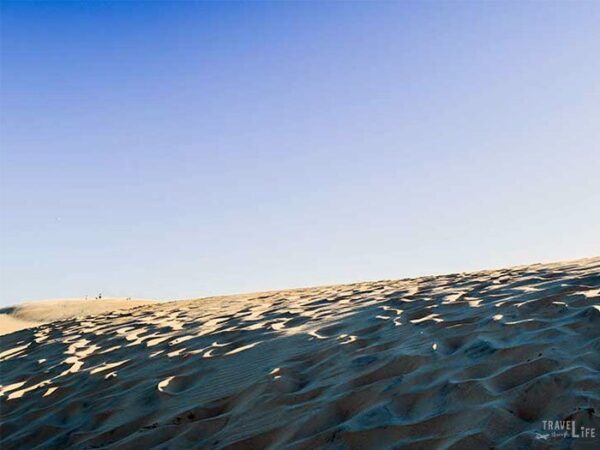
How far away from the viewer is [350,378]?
12.8ft

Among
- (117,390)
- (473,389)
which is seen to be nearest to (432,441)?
(473,389)

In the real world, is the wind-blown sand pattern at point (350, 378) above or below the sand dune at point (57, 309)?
below

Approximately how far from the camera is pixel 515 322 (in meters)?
4.36

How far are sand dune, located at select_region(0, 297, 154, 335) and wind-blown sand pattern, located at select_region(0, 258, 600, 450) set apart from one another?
857 cm

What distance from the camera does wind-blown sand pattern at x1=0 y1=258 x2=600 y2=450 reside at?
307cm

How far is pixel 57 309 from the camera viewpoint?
1708cm

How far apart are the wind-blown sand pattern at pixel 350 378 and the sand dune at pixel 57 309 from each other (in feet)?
28.1

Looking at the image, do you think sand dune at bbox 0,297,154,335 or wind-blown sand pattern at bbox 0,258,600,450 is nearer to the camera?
wind-blown sand pattern at bbox 0,258,600,450

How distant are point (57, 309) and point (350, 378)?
49.4ft

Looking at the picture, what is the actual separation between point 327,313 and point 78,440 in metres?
3.02

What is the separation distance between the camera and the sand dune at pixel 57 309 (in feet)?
49.9

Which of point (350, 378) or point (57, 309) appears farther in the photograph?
point (57, 309)

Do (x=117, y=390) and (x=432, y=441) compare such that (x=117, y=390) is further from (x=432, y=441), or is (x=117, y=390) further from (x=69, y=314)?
(x=69, y=314)

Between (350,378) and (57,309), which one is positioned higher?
(57,309)
